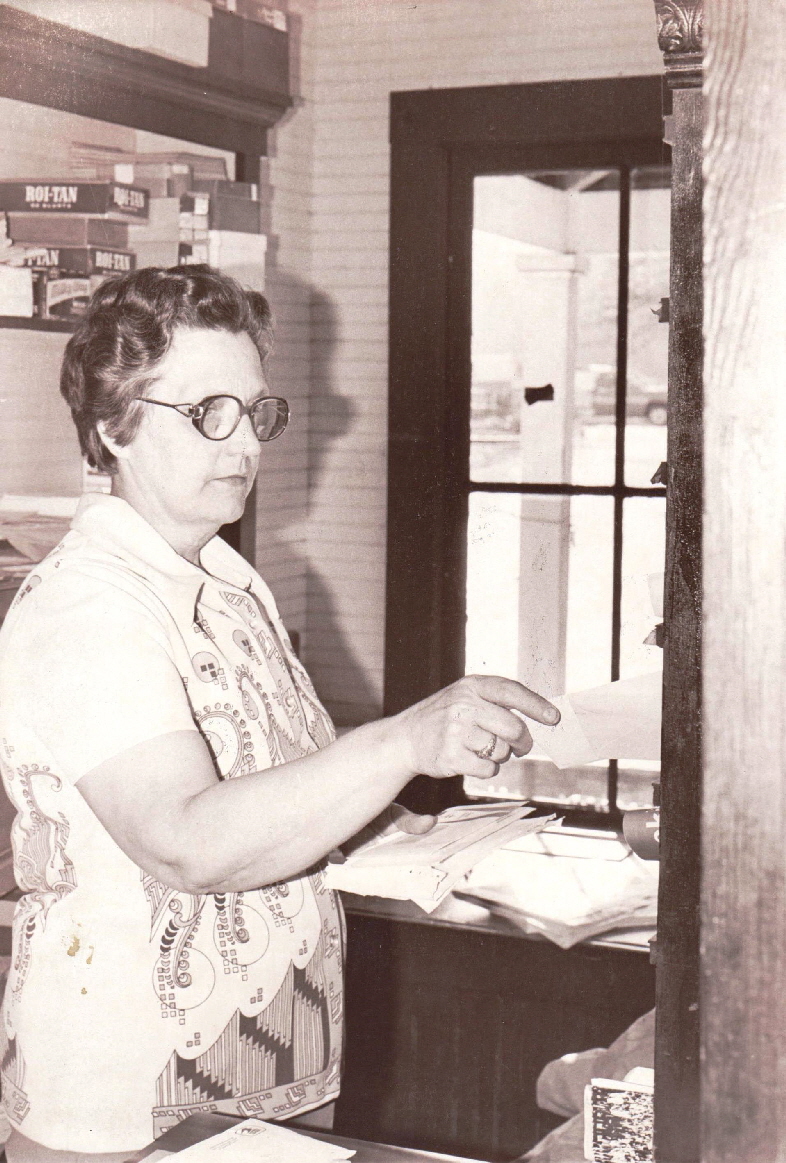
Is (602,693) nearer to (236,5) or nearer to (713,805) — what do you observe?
(713,805)

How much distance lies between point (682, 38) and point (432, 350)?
3.64 metres

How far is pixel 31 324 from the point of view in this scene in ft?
10.4

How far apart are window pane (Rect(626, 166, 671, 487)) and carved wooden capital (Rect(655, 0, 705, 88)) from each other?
3.40m

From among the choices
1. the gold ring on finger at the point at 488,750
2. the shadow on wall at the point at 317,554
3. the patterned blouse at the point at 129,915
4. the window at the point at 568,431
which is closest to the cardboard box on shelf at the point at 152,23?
the shadow on wall at the point at 317,554

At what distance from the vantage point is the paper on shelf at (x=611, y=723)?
138cm

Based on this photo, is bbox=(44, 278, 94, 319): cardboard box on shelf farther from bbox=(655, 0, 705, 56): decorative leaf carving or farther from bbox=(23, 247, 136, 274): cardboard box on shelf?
bbox=(655, 0, 705, 56): decorative leaf carving

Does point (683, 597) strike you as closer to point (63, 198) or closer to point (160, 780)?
point (160, 780)

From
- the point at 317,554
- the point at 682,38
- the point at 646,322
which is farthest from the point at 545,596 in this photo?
the point at 682,38

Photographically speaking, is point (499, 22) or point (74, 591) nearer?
point (74, 591)

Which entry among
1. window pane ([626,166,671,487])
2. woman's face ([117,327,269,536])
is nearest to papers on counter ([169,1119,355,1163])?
woman's face ([117,327,269,536])

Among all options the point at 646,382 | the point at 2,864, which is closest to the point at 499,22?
the point at 646,382

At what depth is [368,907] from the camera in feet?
11.9

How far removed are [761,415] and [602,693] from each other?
0.76 meters

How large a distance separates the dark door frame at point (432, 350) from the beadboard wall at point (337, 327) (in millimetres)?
95
